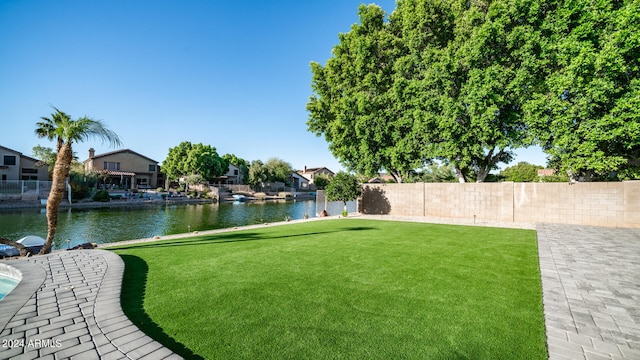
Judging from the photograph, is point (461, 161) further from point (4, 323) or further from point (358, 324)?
point (4, 323)

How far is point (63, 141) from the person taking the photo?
Result: 790cm

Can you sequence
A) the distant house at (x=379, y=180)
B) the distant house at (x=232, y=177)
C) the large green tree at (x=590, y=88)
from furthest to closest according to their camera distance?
1. the distant house at (x=232, y=177)
2. the distant house at (x=379, y=180)
3. the large green tree at (x=590, y=88)

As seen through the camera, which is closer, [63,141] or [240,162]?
[63,141]

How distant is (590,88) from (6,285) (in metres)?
19.4

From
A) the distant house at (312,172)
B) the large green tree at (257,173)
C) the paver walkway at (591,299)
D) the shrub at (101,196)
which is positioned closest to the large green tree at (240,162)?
the large green tree at (257,173)

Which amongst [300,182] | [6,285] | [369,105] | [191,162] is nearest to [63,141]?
[6,285]

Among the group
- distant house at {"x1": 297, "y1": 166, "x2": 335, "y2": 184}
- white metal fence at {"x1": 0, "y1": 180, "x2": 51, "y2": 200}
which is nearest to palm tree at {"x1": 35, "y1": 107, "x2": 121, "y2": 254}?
white metal fence at {"x1": 0, "y1": 180, "x2": 51, "y2": 200}

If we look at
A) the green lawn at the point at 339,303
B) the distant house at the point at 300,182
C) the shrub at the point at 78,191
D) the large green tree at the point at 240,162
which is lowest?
the green lawn at the point at 339,303

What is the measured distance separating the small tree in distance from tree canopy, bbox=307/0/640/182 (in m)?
1.48

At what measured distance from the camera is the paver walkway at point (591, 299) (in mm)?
2855

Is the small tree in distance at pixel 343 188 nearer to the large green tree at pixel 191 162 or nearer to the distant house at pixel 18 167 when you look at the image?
the large green tree at pixel 191 162

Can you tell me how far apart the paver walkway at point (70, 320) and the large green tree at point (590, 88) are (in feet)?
52.9

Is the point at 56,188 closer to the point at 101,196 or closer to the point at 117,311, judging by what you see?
the point at 117,311

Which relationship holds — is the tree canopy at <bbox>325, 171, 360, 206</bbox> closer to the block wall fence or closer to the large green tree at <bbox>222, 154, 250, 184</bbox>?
the block wall fence
